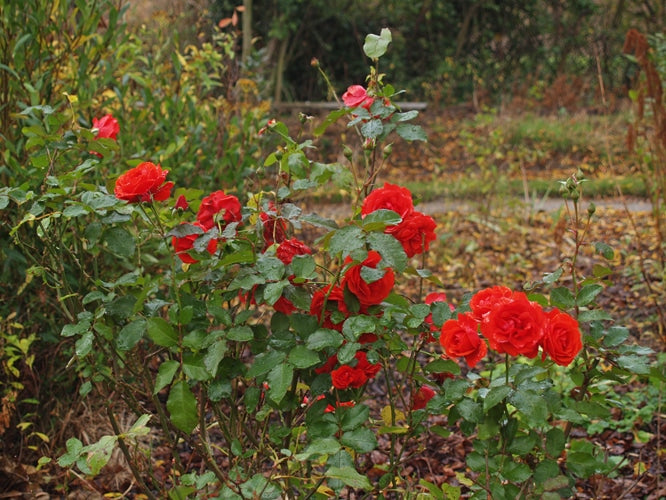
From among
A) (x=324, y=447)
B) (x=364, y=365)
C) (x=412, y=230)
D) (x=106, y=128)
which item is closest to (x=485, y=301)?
(x=412, y=230)

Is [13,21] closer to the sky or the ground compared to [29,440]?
closer to the sky

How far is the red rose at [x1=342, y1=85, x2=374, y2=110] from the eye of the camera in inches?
65.1

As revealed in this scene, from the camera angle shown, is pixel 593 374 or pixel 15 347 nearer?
pixel 593 374

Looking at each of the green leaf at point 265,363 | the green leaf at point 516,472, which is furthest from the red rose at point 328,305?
the green leaf at point 516,472

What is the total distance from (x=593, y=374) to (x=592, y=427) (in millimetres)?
1272

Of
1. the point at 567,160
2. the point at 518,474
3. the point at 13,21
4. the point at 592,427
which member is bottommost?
the point at 567,160

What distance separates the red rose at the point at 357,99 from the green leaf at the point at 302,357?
566 millimetres

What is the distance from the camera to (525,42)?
1123 cm

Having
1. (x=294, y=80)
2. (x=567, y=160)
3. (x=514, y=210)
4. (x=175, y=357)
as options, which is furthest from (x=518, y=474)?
(x=294, y=80)

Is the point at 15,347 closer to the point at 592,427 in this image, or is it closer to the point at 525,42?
the point at 592,427

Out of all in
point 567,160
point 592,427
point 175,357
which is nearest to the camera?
point 175,357

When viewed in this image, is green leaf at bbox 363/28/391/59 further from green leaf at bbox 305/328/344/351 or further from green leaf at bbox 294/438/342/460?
green leaf at bbox 294/438/342/460

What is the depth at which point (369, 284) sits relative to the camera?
1443 millimetres

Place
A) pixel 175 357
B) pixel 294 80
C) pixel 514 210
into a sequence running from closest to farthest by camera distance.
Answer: pixel 175 357 < pixel 514 210 < pixel 294 80
